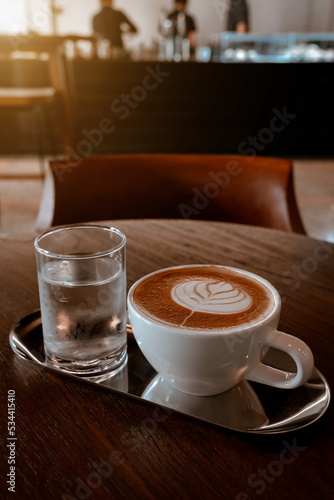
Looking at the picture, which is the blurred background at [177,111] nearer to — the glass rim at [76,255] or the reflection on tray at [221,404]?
the glass rim at [76,255]

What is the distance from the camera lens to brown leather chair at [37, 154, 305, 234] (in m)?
1.02

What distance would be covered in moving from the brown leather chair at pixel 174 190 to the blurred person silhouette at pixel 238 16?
548cm

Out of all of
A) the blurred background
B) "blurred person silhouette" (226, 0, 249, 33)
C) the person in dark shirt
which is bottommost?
the blurred background

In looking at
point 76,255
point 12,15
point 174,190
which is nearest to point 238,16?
point 12,15

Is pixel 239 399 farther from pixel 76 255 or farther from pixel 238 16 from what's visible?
pixel 238 16

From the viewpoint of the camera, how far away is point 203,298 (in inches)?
16.1

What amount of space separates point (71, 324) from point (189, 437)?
15 centimetres

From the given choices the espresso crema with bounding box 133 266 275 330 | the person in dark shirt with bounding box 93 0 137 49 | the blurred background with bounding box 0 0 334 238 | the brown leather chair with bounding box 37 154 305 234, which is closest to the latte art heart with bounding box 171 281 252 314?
the espresso crema with bounding box 133 266 275 330

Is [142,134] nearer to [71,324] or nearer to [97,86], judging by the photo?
[97,86]

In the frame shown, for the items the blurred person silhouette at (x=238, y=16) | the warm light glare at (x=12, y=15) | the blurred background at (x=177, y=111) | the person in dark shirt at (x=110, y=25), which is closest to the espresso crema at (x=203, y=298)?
the blurred background at (x=177, y=111)

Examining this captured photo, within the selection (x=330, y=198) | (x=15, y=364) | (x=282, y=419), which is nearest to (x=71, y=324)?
(x=15, y=364)

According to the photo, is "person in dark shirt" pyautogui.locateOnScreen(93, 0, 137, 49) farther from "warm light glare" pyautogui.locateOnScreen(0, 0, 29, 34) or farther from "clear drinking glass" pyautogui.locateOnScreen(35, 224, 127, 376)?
"clear drinking glass" pyautogui.locateOnScreen(35, 224, 127, 376)

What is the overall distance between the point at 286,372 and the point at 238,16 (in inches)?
247

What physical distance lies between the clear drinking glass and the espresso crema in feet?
0.10
